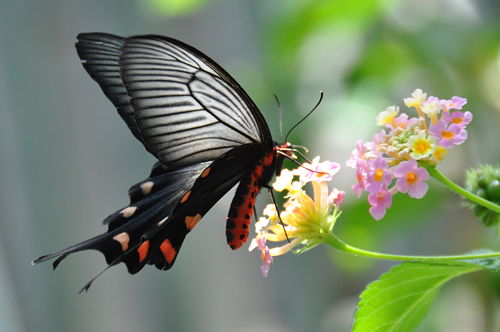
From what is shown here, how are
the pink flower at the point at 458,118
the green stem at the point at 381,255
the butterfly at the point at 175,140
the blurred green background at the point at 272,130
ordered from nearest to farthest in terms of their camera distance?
1. the green stem at the point at 381,255
2. the pink flower at the point at 458,118
3. the butterfly at the point at 175,140
4. the blurred green background at the point at 272,130

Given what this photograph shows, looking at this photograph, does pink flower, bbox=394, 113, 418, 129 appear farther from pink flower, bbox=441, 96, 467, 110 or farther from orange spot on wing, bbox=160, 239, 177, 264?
orange spot on wing, bbox=160, 239, 177, 264

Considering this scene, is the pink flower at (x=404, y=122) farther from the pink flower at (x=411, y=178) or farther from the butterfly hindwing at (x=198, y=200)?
the butterfly hindwing at (x=198, y=200)

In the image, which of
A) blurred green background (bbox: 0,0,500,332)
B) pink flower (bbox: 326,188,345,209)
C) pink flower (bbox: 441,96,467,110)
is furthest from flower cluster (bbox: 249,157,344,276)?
blurred green background (bbox: 0,0,500,332)

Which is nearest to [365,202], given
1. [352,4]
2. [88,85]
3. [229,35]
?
[352,4]

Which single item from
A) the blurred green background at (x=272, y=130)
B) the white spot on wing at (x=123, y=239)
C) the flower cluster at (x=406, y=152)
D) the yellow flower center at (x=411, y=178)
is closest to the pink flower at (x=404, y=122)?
the flower cluster at (x=406, y=152)

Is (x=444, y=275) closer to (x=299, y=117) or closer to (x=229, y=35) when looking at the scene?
(x=299, y=117)

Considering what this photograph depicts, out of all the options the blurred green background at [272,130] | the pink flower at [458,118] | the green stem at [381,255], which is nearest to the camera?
the green stem at [381,255]
